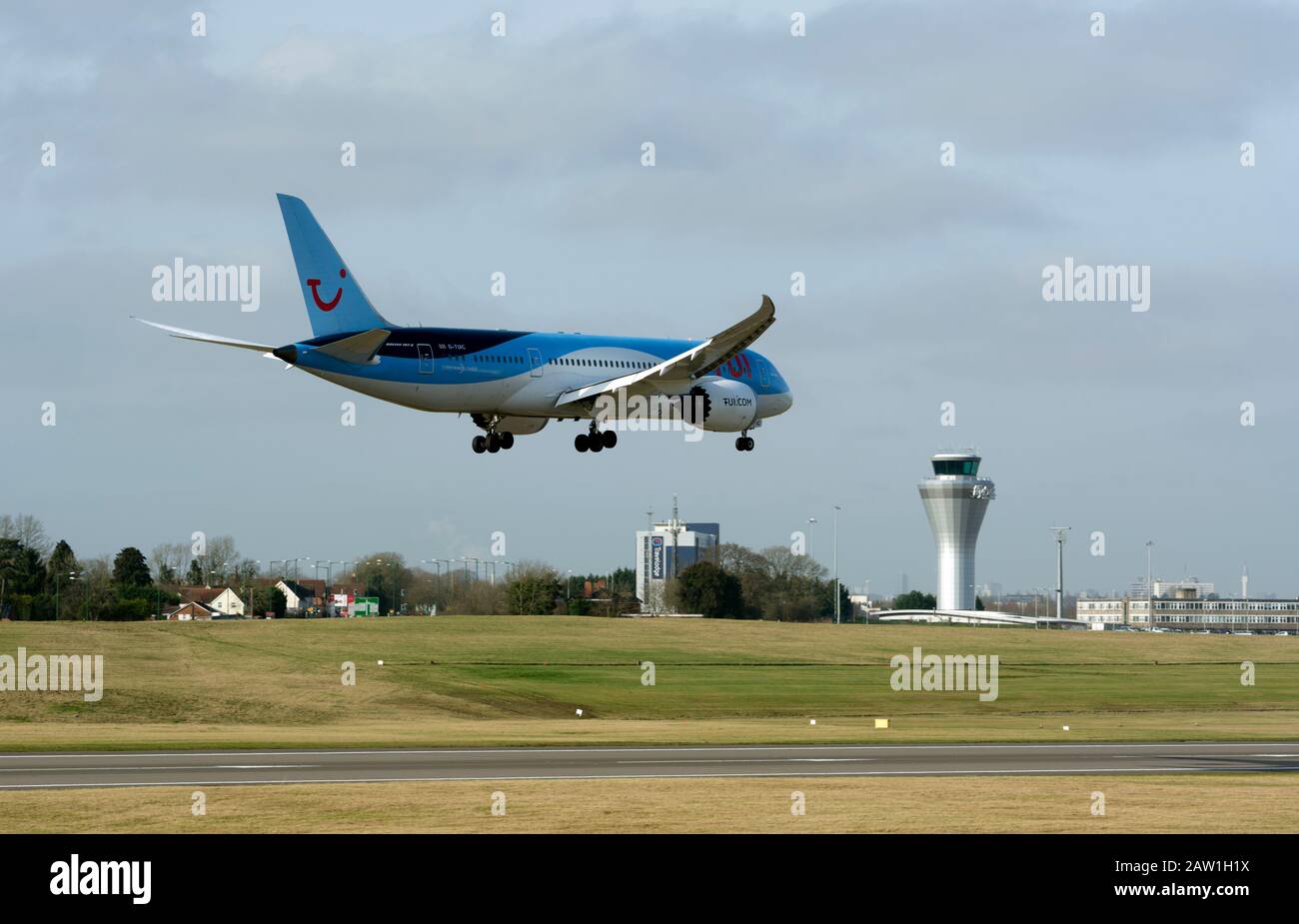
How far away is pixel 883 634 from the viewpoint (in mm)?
129250

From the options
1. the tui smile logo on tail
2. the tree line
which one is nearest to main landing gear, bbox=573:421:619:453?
the tui smile logo on tail

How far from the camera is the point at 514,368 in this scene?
5638 centimetres

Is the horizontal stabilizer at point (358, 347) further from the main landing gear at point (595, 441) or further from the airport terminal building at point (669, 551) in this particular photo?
the airport terminal building at point (669, 551)

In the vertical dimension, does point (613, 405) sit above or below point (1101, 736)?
above

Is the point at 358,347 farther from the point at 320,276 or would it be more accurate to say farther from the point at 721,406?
the point at 721,406

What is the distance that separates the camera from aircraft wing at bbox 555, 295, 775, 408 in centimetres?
5525

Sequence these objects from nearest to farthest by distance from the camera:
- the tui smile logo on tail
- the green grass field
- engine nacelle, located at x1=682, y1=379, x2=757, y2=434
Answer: the tui smile logo on tail < the green grass field < engine nacelle, located at x1=682, y1=379, x2=757, y2=434

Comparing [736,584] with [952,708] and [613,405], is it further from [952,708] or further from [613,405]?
[613,405]

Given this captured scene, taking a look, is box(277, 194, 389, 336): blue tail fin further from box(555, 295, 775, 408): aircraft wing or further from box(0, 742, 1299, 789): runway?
box(0, 742, 1299, 789): runway

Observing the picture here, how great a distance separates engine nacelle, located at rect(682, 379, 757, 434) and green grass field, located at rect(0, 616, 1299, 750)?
1196 cm

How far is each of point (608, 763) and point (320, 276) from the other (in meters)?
20.3
